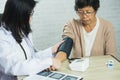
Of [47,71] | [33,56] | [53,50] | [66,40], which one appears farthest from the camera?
[66,40]

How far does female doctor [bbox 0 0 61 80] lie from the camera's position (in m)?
1.61

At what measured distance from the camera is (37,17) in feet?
11.2

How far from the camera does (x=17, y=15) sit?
1628 millimetres

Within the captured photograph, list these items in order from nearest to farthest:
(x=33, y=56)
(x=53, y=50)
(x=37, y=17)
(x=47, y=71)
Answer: (x=47, y=71) < (x=33, y=56) < (x=53, y=50) < (x=37, y=17)

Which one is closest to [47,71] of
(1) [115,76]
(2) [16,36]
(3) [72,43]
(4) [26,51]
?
(4) [26,51]

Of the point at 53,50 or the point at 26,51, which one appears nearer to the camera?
the point at 26,51

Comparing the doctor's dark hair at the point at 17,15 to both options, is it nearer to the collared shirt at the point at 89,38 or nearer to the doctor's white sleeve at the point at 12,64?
the doctor's white sleeve at the point at 12,64

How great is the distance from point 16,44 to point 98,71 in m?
0.62

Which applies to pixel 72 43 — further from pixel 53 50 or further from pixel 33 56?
pixel 33 56

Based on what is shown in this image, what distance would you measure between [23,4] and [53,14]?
184cm

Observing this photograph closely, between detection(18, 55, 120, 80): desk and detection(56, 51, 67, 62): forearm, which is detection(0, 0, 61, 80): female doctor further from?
detection(56, 51, 67, 62): forearm

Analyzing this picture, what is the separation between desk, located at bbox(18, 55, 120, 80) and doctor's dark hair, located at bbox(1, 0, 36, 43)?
35cm

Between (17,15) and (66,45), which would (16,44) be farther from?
(66,45)

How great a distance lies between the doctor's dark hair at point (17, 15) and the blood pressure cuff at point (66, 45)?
527mm
